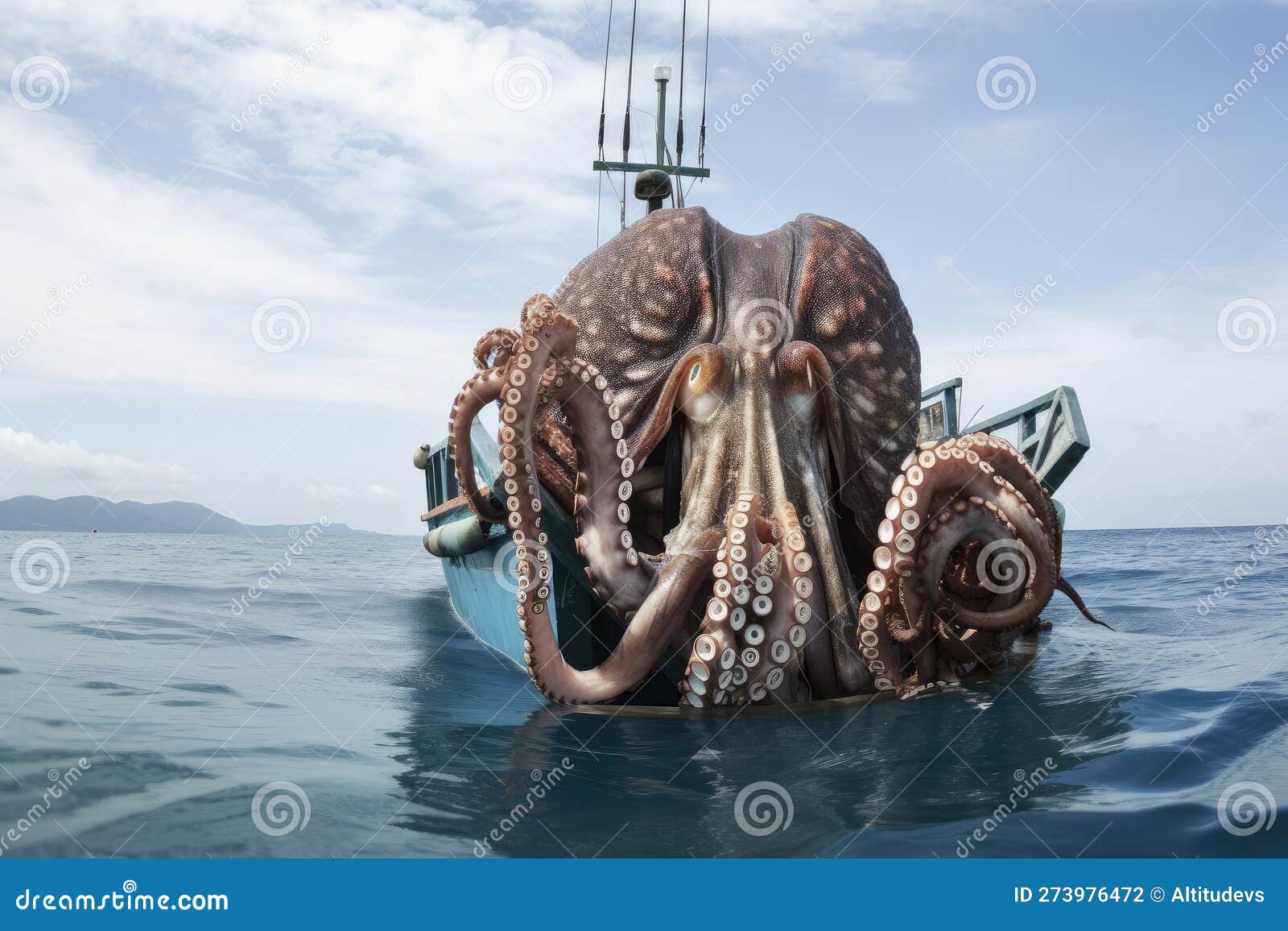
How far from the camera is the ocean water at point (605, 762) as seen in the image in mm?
3428

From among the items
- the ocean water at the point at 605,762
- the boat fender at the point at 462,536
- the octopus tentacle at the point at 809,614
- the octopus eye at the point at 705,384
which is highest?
the octopus eye at the point at 705,384

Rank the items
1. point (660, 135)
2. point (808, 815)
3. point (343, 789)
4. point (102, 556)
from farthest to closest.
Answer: point (102, 556) → point (660, 135) → point (343, 789) → point (808, 815)

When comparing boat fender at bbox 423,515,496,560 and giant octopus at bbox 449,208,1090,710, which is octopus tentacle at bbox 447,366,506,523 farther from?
boat fender at bbox 423,515,496,560

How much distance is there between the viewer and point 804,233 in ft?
21.7

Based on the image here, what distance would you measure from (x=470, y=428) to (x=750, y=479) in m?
1.74

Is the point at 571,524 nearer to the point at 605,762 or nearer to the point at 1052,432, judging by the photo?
the point at 605,762

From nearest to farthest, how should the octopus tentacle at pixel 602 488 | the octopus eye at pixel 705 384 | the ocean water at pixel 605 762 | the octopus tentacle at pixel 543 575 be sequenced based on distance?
the ocean water at pixel 605 762
the octopus tentacle at pixel 543 575
the octopus tentacle at pixel 602 488
the octopus eye at pixel 705 384

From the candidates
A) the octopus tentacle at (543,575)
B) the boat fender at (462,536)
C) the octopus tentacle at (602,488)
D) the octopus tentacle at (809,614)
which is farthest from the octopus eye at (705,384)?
the boat fender at (462,536)

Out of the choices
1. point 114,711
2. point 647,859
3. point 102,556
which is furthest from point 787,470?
point 102,556

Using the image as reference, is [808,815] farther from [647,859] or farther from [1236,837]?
[1236,837]

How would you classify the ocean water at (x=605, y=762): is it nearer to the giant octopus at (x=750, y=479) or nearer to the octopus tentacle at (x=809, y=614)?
the octopus tentacle at (x=809, y=614)

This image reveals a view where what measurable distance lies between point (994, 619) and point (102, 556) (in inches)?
940

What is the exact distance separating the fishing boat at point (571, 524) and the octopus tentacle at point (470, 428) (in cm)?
Answer: 20

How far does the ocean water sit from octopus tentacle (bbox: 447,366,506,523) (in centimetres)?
129
